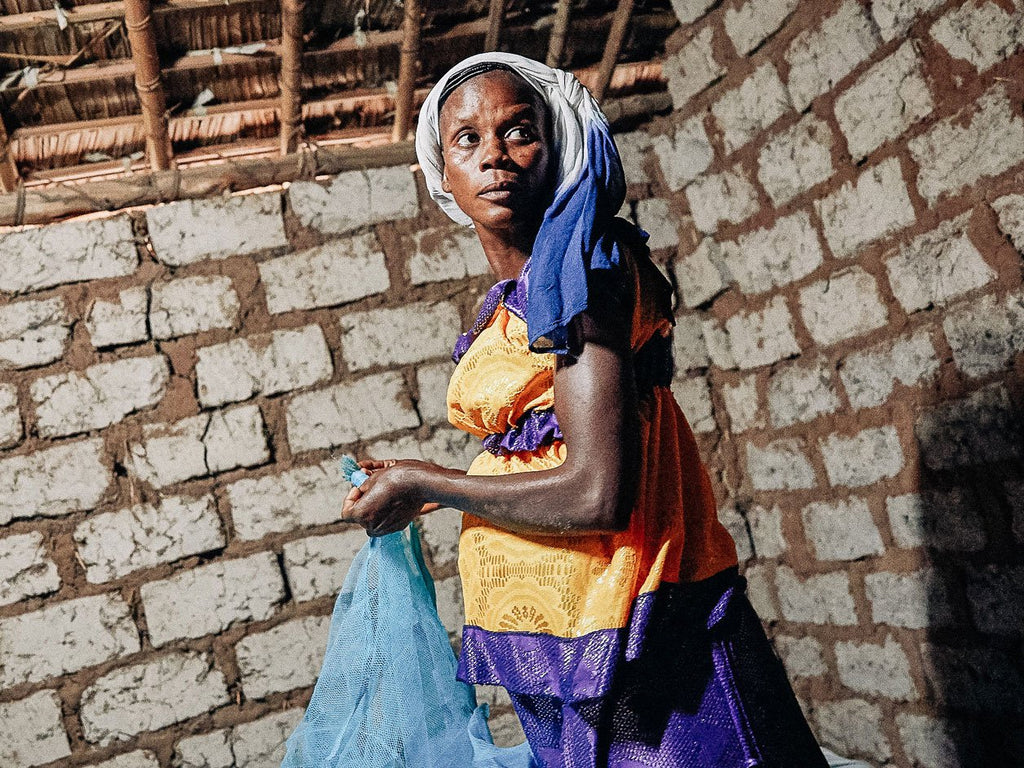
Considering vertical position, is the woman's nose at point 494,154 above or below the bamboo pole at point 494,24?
below

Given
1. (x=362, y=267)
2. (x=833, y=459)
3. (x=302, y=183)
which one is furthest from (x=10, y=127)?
(x=833, y=459)

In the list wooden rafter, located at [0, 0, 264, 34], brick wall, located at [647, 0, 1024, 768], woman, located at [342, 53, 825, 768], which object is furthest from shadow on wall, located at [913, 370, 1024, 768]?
wooden rafter, located at [0, 0, 264, 34]

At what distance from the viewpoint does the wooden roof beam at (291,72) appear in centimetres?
286

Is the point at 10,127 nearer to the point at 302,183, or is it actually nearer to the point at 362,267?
the point at 302,183

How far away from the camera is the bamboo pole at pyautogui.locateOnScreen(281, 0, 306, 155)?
2.86 meters

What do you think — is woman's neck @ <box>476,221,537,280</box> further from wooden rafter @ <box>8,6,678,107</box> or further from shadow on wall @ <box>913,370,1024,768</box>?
wooden rafter @ <box>8,6,678,107</box>

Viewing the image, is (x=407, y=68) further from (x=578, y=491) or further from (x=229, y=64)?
(x=578, y=491)

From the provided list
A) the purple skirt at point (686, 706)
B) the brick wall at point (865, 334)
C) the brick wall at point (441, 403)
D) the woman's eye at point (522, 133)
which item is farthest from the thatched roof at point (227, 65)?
the purple skirt at point (686, 706)

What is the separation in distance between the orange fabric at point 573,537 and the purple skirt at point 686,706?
0.06m

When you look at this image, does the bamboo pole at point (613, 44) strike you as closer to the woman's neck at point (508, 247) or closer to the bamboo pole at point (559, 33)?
the bamboo pole at point (559, 33)

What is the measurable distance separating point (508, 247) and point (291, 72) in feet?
6.52

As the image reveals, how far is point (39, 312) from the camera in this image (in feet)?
10.3

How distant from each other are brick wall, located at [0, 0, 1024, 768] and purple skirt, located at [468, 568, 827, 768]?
1.46 m

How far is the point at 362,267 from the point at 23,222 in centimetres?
123
